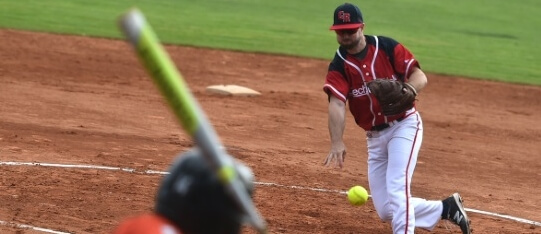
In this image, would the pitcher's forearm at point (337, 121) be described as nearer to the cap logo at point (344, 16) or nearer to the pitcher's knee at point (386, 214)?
the cap logo at point (344, 16)

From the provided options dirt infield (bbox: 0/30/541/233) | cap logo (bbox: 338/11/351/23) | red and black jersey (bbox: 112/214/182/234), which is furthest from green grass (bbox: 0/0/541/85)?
red and black jersey (bbox: 112/214/182/234)

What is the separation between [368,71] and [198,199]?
17.4 feet

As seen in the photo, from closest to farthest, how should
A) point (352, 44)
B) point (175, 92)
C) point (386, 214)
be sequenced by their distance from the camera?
point (175, 92), point (352, 44), point (386, 214)

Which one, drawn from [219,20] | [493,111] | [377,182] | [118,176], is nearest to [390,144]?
[377,182]

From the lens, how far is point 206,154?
8.98ft

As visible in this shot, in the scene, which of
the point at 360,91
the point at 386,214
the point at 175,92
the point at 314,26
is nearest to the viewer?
the point at 175,92

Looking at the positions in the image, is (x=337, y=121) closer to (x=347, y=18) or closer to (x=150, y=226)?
(x=347, y=18)

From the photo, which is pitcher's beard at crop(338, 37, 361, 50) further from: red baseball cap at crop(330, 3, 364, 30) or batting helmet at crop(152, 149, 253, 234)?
batting helmet at crop(152, 149, 253, 234)

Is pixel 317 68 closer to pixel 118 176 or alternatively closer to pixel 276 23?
pixel 276 23

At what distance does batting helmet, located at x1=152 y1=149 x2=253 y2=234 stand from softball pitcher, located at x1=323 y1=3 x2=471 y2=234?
198 inches

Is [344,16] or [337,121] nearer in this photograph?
[344,16]

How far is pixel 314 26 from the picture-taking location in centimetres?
2262

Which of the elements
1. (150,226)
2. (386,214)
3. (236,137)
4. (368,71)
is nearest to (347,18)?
(368,71)

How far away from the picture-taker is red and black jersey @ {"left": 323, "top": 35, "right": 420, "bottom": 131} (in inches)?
324
